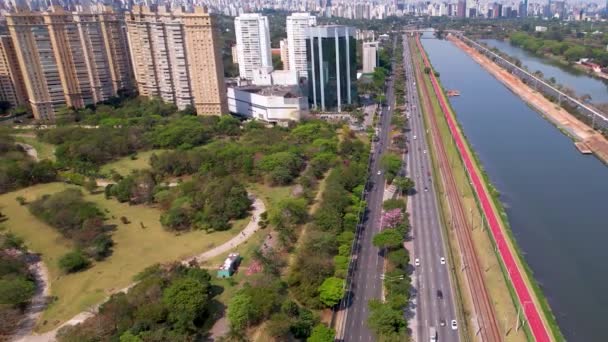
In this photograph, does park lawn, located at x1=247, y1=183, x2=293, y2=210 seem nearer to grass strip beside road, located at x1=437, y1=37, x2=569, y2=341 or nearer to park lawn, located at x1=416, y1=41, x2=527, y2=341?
park lawn, located at x1=416, y1=41, x2=527, y2=341

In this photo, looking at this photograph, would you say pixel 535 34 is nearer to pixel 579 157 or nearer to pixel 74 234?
pixel 579 157

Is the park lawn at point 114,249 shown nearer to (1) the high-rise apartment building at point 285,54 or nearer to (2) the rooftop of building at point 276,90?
(2) the rooftop of building at point 276,90

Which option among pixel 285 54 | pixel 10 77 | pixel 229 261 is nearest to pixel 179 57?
pixel 10 77

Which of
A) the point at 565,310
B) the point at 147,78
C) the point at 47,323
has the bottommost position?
the point at 565,310

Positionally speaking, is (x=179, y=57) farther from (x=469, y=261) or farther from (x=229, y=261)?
(x=469, y=261)

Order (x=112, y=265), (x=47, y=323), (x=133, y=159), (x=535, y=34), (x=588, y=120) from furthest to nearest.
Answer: (x=535, y=34)
(x=588, y=120)
(x=133, y=159)
(x=112, y=265)
(x=47, y=323)

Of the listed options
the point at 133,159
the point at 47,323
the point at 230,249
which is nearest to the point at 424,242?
the point at 230,249

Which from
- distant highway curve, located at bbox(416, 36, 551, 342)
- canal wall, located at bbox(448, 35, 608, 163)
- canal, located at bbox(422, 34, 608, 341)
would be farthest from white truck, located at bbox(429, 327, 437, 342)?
canal wall, located at bbox(448, 35, 608, 163)
